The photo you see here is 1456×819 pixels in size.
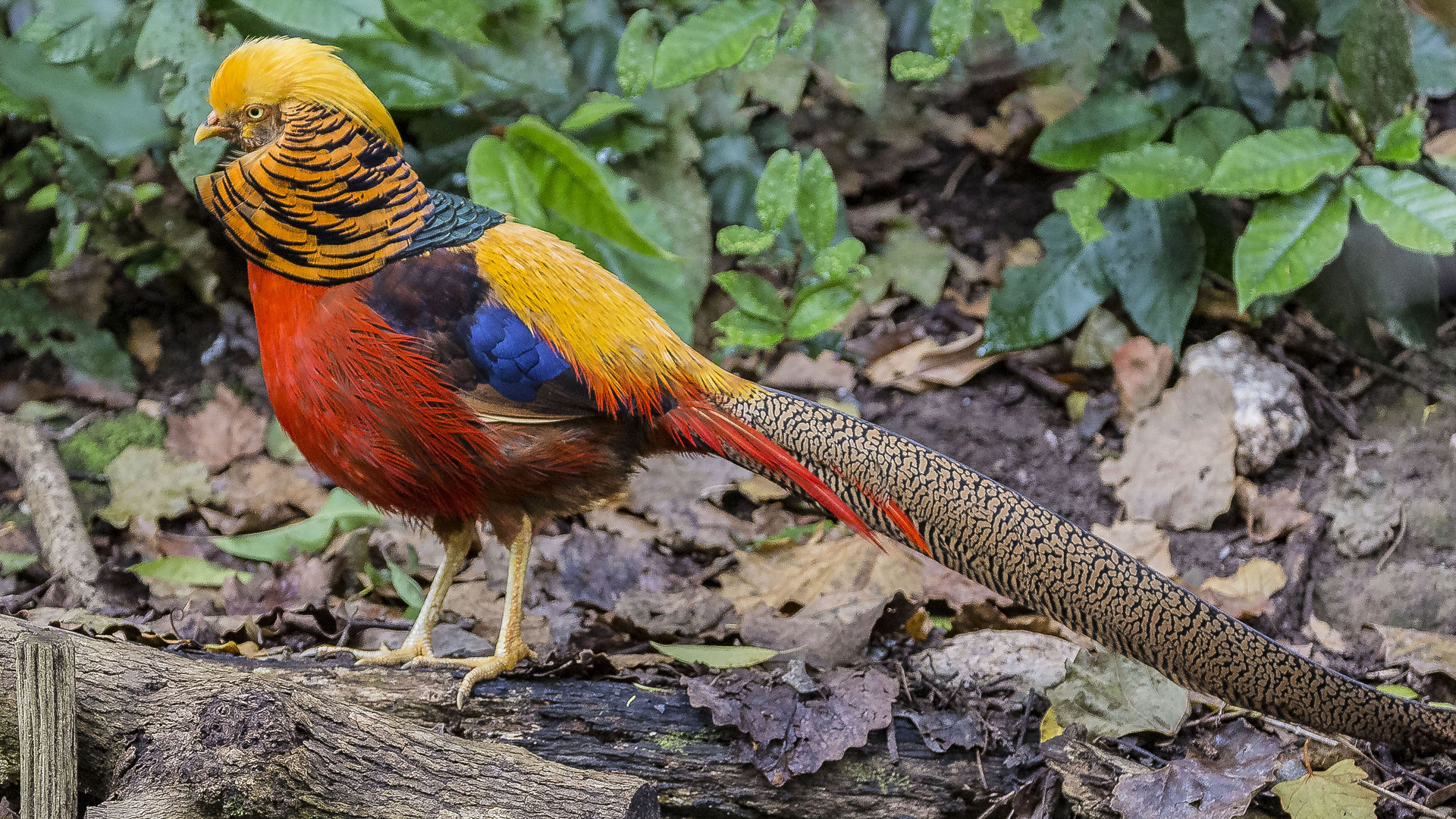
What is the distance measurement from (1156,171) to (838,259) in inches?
43.8

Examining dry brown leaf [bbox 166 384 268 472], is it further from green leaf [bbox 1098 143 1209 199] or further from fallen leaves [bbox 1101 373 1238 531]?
green leaf [bbox 1098 143 1209 199]

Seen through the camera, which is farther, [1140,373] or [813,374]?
[813,374]

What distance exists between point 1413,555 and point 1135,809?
5.83 ft

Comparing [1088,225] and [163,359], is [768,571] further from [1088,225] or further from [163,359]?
[163,359]

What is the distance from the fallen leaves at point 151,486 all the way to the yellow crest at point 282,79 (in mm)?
1982

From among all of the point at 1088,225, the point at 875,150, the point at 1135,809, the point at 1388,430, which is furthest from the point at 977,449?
the point at 1135,809

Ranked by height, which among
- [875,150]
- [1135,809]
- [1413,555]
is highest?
[875,150]

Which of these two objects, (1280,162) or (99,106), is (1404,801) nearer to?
(1280,162)

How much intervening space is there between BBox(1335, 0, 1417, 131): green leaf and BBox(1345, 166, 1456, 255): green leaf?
8.5 inches

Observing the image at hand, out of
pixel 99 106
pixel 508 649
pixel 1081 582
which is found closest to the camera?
pixel 1081 582

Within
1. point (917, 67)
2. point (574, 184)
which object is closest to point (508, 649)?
point (574, 184)

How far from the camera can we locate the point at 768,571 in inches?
139

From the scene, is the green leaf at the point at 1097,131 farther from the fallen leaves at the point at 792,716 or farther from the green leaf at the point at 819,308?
the fallen leaves at the point at 792,716

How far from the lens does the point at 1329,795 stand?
2.22 meters
